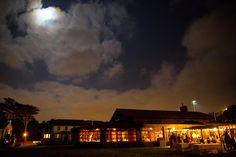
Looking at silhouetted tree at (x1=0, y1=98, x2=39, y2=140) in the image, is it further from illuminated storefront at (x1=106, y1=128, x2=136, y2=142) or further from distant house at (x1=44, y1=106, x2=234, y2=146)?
illuminated storefront at (x1=106, y1=128, x2=136, y2=142)

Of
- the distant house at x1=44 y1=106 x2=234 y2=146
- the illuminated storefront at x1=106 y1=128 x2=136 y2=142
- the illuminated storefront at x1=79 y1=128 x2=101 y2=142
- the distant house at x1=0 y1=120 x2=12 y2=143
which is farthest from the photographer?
the distant house at x1=0 y1=120 x2=12 y2=143

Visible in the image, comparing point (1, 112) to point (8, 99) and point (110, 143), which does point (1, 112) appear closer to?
point (8, 99)

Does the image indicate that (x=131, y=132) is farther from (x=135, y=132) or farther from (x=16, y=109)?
(x=16, y=109)

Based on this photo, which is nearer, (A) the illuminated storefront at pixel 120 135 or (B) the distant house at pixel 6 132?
(A) the illuminated storefront at pixel 120 135

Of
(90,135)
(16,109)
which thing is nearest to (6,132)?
(16,109)

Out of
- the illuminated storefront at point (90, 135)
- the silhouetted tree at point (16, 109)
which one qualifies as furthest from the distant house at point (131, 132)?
the silhouetted tree at point (16, 109)

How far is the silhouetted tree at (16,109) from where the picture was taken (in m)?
38.2

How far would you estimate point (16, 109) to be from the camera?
131ft

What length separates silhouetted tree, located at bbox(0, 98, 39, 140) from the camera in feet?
125

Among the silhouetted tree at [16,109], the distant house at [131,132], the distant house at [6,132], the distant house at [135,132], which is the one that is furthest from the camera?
the silhouetted tree at [16,109]

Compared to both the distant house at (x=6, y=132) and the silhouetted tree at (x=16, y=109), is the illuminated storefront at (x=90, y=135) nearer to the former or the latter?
the distant house at (x=6, y=132)

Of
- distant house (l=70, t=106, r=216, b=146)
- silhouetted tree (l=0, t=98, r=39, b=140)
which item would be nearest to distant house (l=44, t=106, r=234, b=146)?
distant house (l=70, t=106, r=216, b=146)

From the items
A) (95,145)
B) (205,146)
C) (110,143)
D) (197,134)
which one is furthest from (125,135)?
(205,146)

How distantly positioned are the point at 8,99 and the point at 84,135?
18.0m
